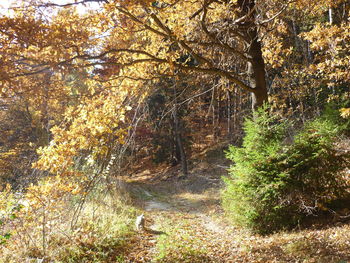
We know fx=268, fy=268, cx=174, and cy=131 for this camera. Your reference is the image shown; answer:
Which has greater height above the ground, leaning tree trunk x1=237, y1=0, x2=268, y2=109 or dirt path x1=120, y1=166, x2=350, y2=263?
leaning tree trunk x1=237, y1=0, x2=268, y2=109

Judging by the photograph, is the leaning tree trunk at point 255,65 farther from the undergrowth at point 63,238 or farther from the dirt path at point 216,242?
the undergrowth at point 63,238

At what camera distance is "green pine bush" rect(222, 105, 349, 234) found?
527 cm

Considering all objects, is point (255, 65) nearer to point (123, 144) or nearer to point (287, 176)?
point (287, 176)

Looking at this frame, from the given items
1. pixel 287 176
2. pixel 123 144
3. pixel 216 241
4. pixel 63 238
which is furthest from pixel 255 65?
pixel 63 238

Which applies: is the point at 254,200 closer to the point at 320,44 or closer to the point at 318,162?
the point at 318,162

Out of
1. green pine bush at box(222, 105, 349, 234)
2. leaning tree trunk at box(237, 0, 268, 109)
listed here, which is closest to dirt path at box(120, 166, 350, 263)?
green pine bush at box(222, 105, 349, 234)

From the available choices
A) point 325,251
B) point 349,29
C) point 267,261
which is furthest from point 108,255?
point 349,29

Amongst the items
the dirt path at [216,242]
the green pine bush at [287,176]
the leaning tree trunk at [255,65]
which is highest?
the leaning tree trunk at [255,65]

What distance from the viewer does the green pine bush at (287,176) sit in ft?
17.3

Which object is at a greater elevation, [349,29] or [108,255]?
[349,29]

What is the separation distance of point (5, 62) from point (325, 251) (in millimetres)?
5580

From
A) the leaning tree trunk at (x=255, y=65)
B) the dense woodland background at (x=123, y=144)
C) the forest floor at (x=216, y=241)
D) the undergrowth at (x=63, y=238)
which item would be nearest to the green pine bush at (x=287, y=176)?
the dense woodland background at (x=123, y=144)

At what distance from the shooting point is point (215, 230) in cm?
702

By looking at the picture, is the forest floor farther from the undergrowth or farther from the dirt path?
the undergrowth
